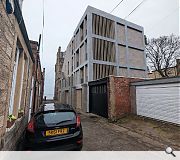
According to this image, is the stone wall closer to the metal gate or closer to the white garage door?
the white garage door

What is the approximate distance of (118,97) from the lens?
11.8 metres

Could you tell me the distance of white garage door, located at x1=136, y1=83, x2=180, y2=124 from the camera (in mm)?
8109

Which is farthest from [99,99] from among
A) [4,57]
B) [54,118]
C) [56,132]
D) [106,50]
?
[4,57]

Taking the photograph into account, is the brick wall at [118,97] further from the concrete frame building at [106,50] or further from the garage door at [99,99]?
the concrete frame building at [106,50]

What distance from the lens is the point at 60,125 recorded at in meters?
4.17

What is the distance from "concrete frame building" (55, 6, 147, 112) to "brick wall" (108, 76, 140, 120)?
6.00 metres

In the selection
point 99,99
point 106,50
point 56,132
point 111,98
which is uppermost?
point 106,50

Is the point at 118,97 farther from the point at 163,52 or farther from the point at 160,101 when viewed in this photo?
the point at 163,52

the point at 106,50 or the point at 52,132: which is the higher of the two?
the point at 106,50

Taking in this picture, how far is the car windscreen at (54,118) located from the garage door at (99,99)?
26.7 feet

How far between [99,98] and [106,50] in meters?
8.23

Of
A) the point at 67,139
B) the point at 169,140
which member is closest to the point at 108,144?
the point at 67,139

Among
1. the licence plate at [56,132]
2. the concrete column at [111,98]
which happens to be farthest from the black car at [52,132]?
the concrete column at [111,98]

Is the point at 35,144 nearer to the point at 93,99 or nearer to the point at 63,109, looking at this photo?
the point at 63,109
